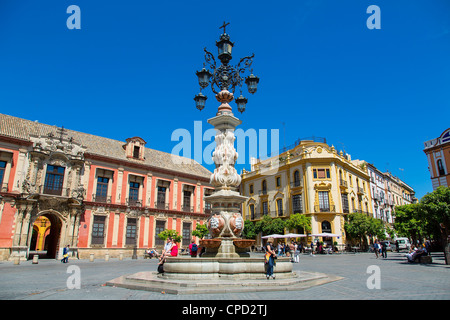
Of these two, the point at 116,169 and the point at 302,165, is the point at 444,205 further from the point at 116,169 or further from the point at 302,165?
the point at 116,169

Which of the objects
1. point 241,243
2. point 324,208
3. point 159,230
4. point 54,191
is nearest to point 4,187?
point 54,191

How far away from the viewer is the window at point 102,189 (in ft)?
93.5

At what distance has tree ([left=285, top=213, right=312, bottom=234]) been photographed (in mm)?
31938

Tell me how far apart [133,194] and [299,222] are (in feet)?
59.1

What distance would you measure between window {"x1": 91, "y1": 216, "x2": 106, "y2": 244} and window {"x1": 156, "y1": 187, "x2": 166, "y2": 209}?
20.3ft

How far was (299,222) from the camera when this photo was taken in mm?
31844

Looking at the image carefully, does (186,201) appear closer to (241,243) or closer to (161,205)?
(161,205)

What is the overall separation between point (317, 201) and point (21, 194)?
28695mm

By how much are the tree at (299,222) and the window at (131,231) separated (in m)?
16.3

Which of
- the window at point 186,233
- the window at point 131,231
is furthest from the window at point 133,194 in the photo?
the window at point 186,233

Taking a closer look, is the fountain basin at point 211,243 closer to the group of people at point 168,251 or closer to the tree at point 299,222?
the group of people at point 168,251

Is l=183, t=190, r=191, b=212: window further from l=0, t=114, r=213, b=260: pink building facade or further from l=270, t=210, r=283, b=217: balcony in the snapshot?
l=270, t=210, r=283, b=217: balcony

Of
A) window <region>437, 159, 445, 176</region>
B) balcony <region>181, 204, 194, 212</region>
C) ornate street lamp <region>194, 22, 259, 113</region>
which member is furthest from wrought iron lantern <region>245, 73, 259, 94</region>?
→ window <region>437, 159, 445, 176</region>
